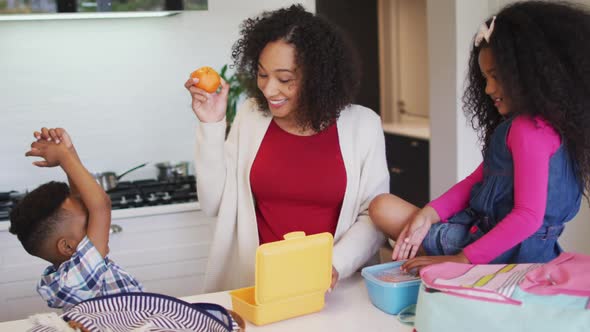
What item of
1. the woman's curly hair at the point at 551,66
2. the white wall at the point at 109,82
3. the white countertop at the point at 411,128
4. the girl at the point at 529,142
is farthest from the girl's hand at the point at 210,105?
the white countertop at the point at 411,128

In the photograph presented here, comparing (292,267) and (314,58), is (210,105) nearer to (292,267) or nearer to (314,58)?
(314,58)

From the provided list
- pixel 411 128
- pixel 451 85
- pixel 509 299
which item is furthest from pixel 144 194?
pixel 411 128

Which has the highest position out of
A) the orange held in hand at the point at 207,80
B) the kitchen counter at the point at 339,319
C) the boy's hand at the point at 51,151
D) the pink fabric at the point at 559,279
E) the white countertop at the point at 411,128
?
the orange held in hand at the point at 207,80

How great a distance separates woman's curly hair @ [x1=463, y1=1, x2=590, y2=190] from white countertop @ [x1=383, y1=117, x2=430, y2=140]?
8.67 feet

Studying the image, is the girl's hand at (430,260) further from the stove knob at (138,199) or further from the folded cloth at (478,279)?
the stove knob at (138,199)

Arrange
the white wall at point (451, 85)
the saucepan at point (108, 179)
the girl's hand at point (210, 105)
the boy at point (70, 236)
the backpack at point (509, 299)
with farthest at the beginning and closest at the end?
the white wall at point (451, 85) → the saucepan at point (108, 179) → the girl's hand at point (210, 105) → the boy at point (70, 236) → the backpack at point (509, 299)

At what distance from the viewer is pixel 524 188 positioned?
1453 mm

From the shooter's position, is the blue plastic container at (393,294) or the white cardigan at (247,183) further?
the white cardigan at (247,183)

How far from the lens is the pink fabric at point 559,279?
120 centimetres

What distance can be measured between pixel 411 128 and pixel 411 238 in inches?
123

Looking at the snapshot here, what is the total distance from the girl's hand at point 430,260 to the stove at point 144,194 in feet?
4.88

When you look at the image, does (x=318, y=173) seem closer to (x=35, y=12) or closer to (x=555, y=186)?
(x=555, y=186)

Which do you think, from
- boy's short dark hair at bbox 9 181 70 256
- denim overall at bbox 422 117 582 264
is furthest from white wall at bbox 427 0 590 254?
boy's short dark hair at bbox 9 181 70 256

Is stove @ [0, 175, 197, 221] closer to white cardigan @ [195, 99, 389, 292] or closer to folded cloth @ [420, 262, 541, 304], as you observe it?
white cardigan @ [195, 99, 389, 292]
